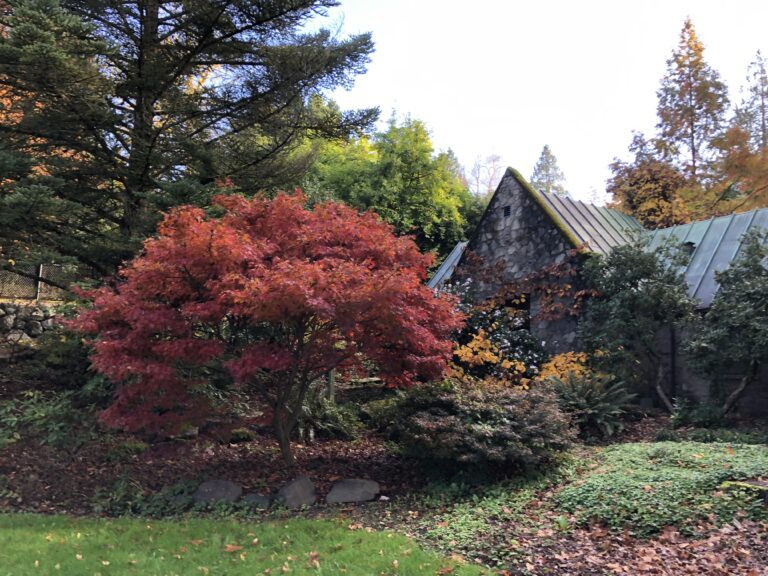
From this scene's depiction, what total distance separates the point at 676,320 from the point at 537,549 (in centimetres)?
606

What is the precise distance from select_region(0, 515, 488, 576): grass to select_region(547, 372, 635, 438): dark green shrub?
434cm

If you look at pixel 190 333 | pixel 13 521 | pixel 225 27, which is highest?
pixel 225 27

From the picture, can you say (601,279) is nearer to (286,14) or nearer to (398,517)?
(398,517)

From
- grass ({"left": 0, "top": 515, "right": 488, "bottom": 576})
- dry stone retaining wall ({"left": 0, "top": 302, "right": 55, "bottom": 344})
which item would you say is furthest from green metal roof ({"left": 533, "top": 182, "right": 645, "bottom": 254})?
dry stone retaining wall ({"left": 0, "top": 302, "right": 55, "bottom": 344})

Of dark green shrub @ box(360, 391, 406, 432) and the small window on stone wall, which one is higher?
the small window on stone wall

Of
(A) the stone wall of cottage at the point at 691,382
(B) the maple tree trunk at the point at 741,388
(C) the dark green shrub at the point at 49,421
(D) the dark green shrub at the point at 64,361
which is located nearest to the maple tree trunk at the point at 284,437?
(C) the dark green shrub at the point at 49,421

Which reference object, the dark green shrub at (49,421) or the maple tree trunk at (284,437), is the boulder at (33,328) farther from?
the maple tree trunk at (284,437)

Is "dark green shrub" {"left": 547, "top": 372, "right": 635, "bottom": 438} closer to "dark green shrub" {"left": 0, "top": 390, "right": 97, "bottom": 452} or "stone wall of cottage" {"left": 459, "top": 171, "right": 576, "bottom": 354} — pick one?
"stone wall of cottage" {"left": 459, "top": 171, "right": 576, "bottom": 354}

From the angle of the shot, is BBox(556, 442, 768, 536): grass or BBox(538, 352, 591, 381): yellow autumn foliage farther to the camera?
BBox(538, 352, 591, 381): yellow autumn foliage

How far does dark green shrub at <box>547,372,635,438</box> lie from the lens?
820 centimetres

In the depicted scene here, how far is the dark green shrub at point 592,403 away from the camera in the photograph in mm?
8195

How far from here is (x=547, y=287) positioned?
11211 millimetres

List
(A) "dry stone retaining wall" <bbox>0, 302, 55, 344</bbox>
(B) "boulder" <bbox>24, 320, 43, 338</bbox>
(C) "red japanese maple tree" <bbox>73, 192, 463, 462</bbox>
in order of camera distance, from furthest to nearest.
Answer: (B) "boulder" <bbox>24, 320, 43, 338</bbox>, (A) "dry stone retaining wall" <bbox>0, 302, 55, 344</bbox>, (C) "red japanese maple tree" <bbox>73, 192, 463, 462</bbox>

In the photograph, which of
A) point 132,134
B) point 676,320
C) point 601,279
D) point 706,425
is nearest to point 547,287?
point 601,279
